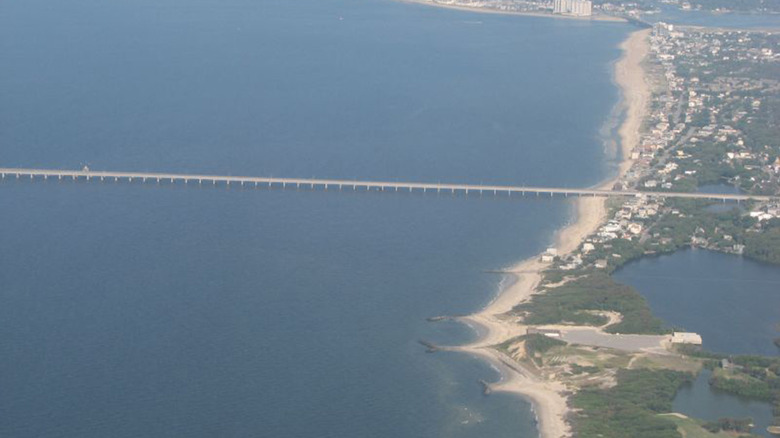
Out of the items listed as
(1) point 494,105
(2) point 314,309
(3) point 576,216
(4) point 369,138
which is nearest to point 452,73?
(1) point 494,105

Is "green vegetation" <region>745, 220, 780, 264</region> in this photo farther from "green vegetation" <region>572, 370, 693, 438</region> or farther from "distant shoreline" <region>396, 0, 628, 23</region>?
"distant shoreline" <region>396, 0, 628, 23</region>

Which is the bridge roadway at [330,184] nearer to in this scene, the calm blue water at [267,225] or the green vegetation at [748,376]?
the calm blue water at [267,225]

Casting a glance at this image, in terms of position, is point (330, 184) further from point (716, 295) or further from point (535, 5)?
point (535, 5)

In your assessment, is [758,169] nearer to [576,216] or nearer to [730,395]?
[576,216]

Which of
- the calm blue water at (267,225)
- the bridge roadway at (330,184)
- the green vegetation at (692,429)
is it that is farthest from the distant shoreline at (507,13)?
the green vegetation at (692,429)

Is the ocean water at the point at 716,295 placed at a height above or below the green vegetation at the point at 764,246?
below

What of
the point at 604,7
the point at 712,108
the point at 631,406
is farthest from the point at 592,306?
the point at 604,7
